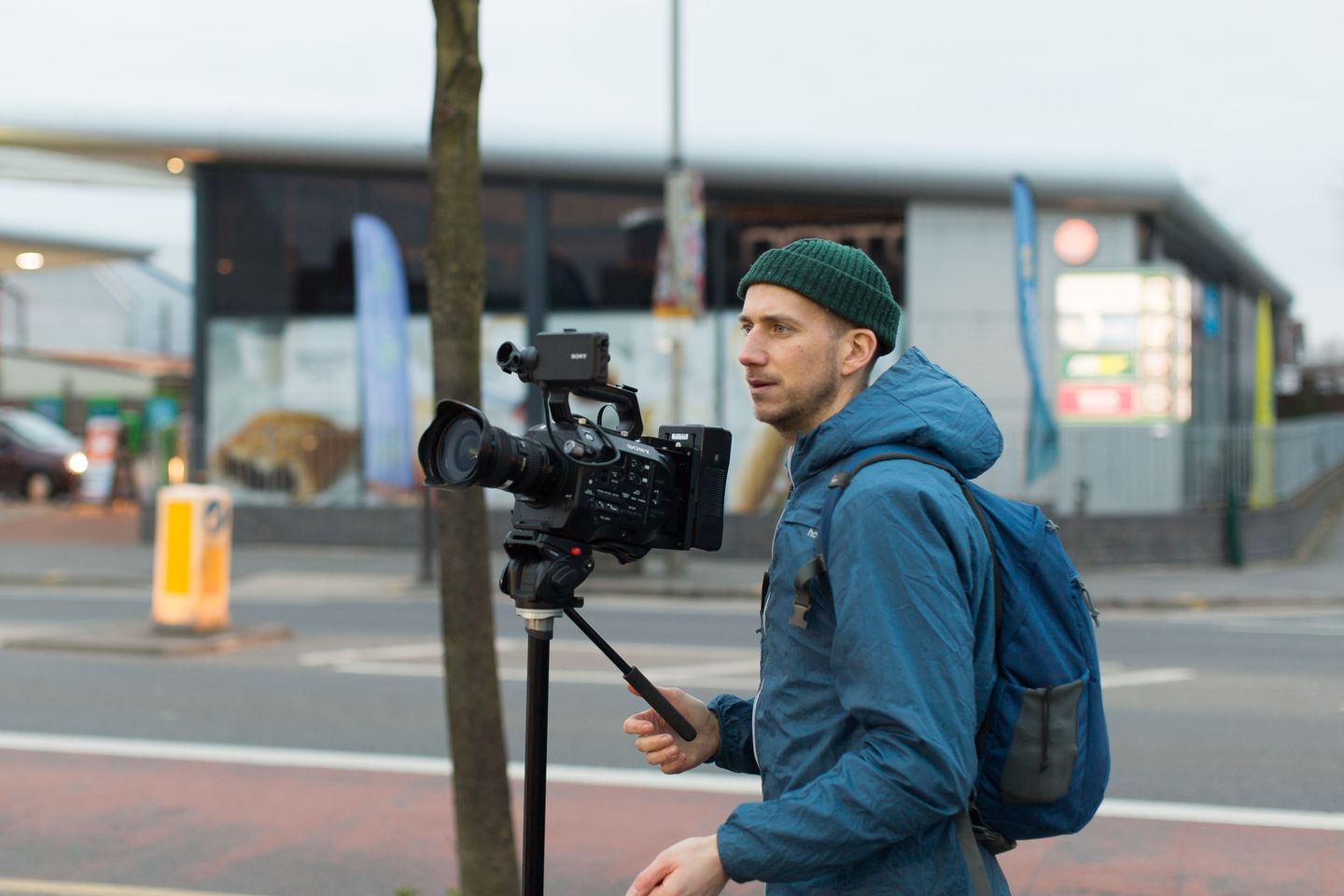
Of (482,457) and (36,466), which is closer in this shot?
(482,457)

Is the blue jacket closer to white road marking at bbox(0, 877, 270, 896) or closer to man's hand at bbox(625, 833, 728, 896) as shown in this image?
man's hand at bbox(625, 833, 728, 896)

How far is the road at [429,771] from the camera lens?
5379 mm

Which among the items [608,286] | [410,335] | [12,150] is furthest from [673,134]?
[12,150]

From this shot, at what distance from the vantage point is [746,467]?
19.4 meters

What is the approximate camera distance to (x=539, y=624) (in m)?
2.31

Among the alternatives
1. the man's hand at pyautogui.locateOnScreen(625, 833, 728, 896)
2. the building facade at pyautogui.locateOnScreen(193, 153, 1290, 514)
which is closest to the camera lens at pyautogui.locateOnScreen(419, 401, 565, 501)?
the man's hand at pyautogui.locateOnScreen(625, 833, 728, 896)

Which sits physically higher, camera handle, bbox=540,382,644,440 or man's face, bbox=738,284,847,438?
man's face, bbox=738,284,847,438

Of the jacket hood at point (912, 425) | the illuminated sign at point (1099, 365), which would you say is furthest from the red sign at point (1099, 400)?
the jacket hood at point (912, 425)

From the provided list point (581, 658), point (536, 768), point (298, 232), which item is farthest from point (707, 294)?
point (536, 768)

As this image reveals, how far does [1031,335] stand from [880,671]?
52.8ft

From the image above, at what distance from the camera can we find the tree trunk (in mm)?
4051

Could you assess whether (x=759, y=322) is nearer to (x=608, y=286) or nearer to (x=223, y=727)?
(x=223, y=727)

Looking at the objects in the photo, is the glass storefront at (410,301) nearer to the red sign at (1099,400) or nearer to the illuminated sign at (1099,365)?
the illuminated sign at (1099,365)

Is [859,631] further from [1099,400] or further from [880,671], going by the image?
[1099,400]
